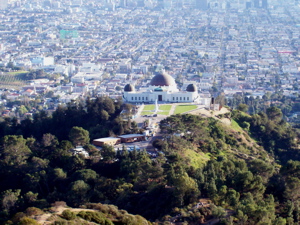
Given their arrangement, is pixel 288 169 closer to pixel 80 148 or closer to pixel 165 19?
pixel 80 148

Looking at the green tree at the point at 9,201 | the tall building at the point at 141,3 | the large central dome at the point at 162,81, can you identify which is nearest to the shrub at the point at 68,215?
the green tree at the point at 9,201

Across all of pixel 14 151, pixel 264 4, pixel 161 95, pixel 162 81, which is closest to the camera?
pixel 14 151

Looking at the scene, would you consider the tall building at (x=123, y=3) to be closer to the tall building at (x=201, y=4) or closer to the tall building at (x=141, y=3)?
the tall building at (x=141, y=3)

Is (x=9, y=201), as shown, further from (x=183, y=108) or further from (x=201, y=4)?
(x=201, y=4)

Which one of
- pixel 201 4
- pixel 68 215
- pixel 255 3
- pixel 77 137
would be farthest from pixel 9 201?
pixel 255 3

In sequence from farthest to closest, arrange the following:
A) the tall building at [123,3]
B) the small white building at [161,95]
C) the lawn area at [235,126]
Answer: the tall building at [123,3], the small white building at [161,95], the lawn area at [235,126]

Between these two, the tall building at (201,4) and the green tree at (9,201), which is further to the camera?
the tall building at (201,4)

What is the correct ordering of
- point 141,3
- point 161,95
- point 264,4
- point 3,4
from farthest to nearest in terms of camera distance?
point 141,3 → point 3,4 → point 264,4 → point 161,95

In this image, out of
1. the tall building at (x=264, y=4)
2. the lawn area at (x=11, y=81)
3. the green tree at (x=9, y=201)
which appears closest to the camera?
the green tree at (x=9, y=201)

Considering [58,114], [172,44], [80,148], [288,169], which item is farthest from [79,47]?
[288,169]

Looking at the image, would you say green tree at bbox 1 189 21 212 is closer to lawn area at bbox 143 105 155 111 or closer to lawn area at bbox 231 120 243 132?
lawn area at bbox 143 105 155 111

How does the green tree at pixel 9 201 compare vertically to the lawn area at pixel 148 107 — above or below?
below
